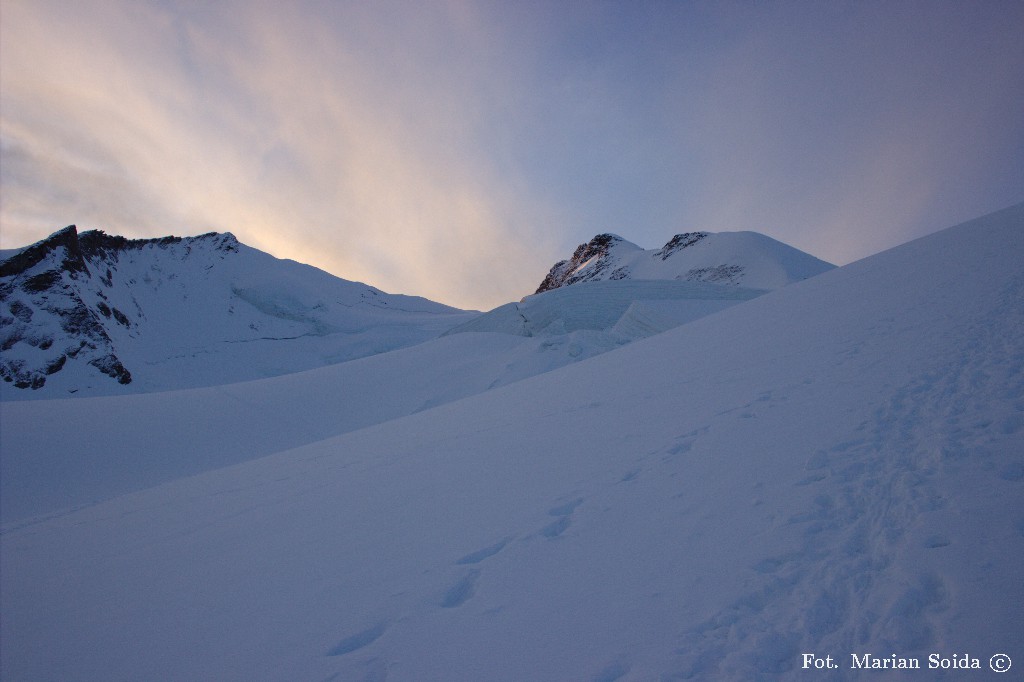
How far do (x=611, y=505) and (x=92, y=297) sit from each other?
165 ft

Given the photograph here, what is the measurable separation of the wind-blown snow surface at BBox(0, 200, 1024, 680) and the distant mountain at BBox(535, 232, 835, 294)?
3762 cm

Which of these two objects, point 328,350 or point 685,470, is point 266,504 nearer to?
point 685,470

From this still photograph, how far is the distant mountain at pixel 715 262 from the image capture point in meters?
38.7

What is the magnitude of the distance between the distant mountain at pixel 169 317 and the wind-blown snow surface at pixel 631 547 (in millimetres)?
35357

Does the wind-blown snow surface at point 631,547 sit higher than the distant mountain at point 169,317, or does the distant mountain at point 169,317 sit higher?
the distant mountain at point 169,317

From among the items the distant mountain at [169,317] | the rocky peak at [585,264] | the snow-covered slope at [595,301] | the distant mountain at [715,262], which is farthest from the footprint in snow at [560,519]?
the rocky peak at [585,264]

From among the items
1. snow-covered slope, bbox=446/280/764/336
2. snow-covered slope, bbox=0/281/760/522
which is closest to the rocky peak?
snow-covered slope, bbox=446/280/764/336

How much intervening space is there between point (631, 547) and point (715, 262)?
48.3 meters

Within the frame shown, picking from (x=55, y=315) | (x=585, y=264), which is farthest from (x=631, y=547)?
(x=585, y=264)

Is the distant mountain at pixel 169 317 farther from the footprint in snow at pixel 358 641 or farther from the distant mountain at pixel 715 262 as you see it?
the footprint in snow at pixel 358 641

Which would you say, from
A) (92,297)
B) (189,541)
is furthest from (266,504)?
(92,297)

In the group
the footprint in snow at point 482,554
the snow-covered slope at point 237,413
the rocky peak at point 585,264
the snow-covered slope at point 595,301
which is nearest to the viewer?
the footprint in snow at point 482,554

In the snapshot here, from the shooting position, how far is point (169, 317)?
42.1m

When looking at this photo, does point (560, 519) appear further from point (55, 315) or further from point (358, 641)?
point (55, 315)
